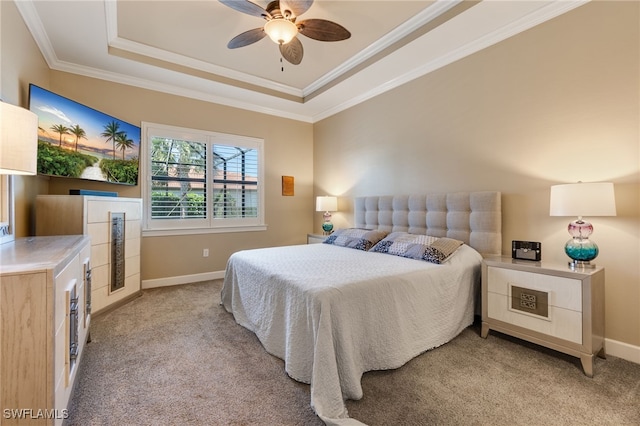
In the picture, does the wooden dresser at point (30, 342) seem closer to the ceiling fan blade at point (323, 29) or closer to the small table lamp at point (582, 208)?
the ceiling fan blade at point (323, 29)

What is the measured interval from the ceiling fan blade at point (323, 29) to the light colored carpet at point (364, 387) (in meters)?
2.64

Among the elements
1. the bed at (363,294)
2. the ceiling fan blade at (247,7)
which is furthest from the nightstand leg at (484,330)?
the ceiling fan blade at (247,7)

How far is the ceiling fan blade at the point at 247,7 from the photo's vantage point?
6.70 ft

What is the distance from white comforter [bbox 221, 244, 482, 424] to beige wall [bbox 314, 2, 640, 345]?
2.53ft

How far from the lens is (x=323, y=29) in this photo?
2357mm

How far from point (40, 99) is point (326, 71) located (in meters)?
2.98

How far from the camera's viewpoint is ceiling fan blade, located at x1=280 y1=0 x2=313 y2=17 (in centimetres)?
205

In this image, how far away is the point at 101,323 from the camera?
2.62 m

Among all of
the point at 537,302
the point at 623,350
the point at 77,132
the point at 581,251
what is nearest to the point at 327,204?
the point at 537,302

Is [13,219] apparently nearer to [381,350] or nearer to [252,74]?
[381,350]

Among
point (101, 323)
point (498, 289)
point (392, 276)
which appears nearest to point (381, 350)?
point (392, 276)
